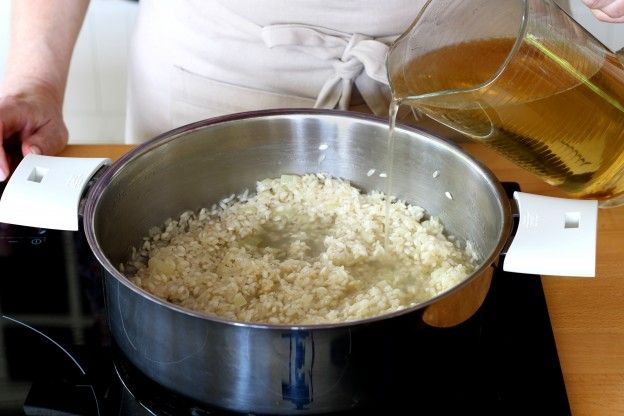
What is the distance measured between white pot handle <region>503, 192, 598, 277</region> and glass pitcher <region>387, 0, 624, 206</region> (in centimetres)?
6

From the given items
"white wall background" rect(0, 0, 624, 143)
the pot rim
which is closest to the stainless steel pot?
the pot rim

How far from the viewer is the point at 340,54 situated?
1.12m

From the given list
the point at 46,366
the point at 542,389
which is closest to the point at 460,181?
the point at 542,389

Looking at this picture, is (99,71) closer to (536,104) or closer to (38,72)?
(38,72)

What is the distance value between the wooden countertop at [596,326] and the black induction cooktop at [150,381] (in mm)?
19

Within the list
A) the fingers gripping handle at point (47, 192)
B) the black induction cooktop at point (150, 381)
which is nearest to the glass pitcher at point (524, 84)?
the black induction cooktop at point (150, 381)

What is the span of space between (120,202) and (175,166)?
102mm

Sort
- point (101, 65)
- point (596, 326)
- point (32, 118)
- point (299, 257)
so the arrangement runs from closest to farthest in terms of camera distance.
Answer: point (596, 326)
point (299, 257)
point (32, 118)
point (101, 65)

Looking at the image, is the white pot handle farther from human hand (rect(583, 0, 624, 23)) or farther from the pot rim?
human hand (rect(583, 0, 624, 23))

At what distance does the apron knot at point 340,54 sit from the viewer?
1.09m

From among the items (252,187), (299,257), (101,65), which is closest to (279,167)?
(252,187)

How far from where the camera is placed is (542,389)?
0.77 m

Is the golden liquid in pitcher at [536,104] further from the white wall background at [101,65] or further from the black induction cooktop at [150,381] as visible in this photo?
the white wall background at [101,65]

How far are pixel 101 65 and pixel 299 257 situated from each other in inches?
46.1
